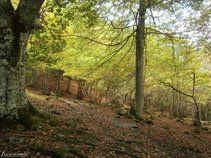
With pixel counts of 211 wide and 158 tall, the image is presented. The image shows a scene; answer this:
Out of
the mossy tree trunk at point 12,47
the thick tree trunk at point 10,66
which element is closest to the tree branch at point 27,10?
the mossy tree trunk at point 12,47

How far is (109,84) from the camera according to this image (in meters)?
12.7

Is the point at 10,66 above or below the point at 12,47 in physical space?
below

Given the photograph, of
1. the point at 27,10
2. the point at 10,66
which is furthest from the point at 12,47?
the point at 27,10

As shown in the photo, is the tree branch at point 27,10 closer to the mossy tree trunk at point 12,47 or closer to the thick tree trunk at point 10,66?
the mossy tree trunk at point 12,47

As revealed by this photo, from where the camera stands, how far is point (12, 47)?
283 centimetres

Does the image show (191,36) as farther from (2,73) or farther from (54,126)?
(2,73)

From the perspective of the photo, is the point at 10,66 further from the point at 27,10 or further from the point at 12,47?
the point at 27,10

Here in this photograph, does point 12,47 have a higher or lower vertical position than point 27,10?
lower

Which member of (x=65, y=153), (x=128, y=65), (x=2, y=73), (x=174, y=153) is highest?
(x=128, y=65)

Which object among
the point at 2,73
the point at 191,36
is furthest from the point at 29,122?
the point at 191,36

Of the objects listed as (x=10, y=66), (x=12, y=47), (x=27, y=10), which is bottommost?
(x=10, y=66)

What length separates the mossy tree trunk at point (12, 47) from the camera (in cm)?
272

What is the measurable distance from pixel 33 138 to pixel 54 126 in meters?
0.96

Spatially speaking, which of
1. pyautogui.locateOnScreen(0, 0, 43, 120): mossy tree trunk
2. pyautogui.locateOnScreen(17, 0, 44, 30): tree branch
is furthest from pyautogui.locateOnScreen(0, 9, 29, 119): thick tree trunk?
pyautogui.locateOnScreen(17, 0, 44, 30): tree branch
